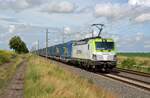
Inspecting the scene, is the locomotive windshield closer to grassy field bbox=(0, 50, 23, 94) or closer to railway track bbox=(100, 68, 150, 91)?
railway track bbox=(100, 68, 150, 91)

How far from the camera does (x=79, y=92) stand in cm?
1395

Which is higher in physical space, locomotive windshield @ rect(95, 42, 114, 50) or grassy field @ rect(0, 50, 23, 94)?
locomotive windshield @ rect(95, 42, 114, 50)

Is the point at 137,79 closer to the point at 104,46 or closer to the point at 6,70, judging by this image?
the point at 104,46

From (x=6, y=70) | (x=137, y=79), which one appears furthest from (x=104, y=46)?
(x=6, y=70)

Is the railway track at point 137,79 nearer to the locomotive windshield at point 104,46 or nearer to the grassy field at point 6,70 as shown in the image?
the locomotive windshield at point 104,46

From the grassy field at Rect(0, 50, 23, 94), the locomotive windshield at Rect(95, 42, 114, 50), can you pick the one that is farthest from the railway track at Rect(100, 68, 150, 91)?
the grassy field at Rect(0, 50, 23, 94)

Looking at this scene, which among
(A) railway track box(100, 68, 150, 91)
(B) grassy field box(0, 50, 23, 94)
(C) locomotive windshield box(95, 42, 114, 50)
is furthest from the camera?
(C) locomotive windshield box(95, 42, 114, 50)

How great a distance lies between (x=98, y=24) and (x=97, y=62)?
12.9ft

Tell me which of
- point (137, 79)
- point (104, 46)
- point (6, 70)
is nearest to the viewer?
point (137, 79)

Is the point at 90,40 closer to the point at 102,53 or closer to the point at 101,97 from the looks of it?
the point at 102,53

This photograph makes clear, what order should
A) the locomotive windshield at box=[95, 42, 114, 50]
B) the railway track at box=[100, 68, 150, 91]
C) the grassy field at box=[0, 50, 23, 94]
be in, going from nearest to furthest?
1. the railway track at box=[100, 68, 150, 91]
2. the grassy field at box=[0, 50, 23, 94]
3. the locomotive windshield at box=[95, 42, 114, 50]

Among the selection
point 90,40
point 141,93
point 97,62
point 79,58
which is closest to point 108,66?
point 97,62

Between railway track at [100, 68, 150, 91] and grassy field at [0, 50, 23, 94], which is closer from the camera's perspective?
railway track at [100, 68, 150, 91]

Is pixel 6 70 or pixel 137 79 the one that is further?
pixel 6 70
